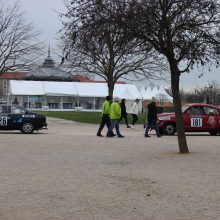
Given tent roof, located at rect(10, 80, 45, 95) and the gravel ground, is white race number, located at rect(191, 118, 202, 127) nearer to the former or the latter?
the gravel ground

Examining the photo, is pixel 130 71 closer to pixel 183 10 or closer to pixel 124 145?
pixel 124 145

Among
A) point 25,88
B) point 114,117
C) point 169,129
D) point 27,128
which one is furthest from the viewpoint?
point 25,88

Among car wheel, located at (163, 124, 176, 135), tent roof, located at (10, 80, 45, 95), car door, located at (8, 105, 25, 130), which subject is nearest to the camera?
car door, located at (8, 105, 25, 130)

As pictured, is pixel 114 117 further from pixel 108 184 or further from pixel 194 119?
pixel 108 184

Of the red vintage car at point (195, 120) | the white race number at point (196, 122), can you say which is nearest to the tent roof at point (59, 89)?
the red vintage car at point (195, 120)

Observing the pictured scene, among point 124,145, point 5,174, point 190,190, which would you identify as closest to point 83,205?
point 190,190

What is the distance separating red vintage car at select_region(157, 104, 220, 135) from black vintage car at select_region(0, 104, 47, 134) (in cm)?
563

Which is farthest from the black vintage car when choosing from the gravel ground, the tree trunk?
the tree trunk

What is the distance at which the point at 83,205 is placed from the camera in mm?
8211

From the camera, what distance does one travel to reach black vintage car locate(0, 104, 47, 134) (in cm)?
2500

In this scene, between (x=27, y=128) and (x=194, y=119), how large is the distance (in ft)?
25.4

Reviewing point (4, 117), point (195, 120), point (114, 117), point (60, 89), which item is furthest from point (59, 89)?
point (114, 117)

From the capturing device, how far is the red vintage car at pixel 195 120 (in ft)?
83.9

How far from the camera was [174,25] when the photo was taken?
15.1 m
